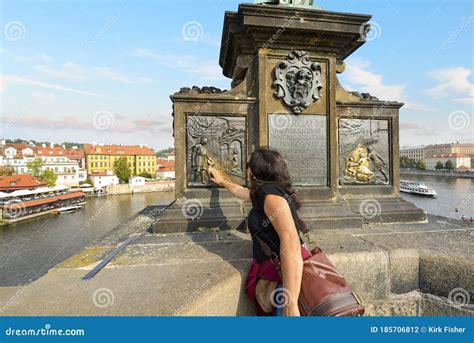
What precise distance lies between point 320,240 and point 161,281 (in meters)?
2.01

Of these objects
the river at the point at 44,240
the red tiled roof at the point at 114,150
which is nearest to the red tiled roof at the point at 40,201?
the river at the point at 44,240

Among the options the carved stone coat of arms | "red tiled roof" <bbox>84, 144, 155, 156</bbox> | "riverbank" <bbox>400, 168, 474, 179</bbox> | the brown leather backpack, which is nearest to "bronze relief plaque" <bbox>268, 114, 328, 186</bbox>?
the carved stone coat of arms

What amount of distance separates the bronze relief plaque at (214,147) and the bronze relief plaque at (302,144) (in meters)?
0.57

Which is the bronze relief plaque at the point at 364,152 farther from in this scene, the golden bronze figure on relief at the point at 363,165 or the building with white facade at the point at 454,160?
the building with white facade at the point at 454,160

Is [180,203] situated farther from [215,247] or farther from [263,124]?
[263,124]

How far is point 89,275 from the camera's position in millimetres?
2254

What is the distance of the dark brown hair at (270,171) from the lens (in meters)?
1.87

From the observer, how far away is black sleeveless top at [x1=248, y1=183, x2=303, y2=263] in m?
1.75

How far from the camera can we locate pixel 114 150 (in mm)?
72500

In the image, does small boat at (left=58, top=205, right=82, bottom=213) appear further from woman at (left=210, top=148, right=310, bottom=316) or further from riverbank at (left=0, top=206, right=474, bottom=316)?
woman at (left=210, top=148, right=310, bottom=316)

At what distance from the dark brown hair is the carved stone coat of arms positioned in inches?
103

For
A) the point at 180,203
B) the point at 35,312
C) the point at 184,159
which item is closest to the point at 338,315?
the point at 35,312

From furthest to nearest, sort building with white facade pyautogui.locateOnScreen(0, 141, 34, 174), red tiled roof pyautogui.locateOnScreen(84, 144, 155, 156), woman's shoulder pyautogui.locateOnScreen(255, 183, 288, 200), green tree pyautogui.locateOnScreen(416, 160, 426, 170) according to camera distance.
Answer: green tree pyautogui.locateOnScreen(416, 160, 426, 170) < red tiled roof pyautogui.locateOnScreen(84, 144, 155, 156) < building with white facade pyautogui.locateOnScreen(0, 141, 34, 174) < woman's shoulder pyautogui.locateOnScreen(255, 183, 288, 200)

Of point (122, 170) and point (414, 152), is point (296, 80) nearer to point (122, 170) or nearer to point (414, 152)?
point (122, 170)
